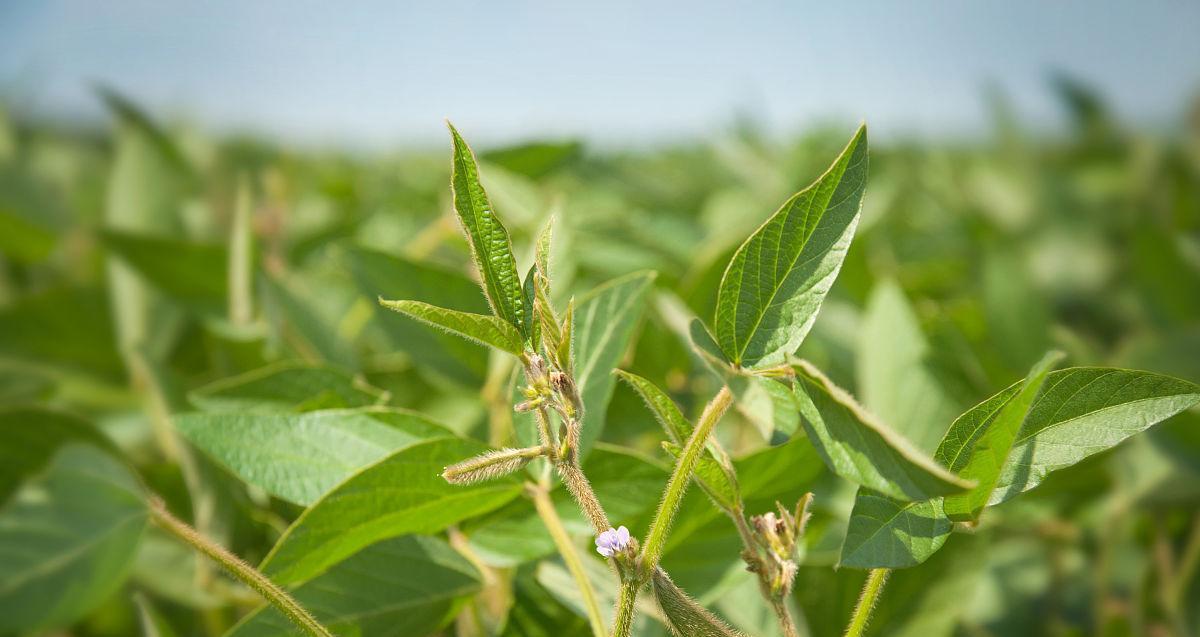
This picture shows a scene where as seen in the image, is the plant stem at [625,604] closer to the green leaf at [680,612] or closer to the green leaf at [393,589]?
the green leaf at [680,612]

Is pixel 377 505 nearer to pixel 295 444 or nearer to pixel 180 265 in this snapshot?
pixel 295 444

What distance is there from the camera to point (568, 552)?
1.29 ft

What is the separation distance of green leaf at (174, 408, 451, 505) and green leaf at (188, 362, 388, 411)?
3.0 inches

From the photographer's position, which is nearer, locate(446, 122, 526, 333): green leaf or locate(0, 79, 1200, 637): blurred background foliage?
locate(446, 122, 526, 333): green leaf

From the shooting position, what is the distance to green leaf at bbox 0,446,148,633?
49 cm

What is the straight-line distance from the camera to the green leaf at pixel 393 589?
0.41 m

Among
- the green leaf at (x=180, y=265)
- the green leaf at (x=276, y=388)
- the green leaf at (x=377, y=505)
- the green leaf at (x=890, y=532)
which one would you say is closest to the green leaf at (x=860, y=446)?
the green leaf at (x=890, y=532)

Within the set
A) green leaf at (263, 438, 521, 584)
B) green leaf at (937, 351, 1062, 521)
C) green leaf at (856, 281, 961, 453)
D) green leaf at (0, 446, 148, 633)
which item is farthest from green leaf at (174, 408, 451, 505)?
green leaf at (856, 281, 961, 453)

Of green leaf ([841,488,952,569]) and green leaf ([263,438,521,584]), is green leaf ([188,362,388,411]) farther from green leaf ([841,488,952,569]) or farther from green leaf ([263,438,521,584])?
green leaf ([841,488,952,569])

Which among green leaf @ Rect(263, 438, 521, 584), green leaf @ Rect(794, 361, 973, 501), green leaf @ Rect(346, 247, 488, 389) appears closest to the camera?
green leaf @ Rect(794, 361, 973, 501)

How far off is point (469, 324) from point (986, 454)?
0.65 feet

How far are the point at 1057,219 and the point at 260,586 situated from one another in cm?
132

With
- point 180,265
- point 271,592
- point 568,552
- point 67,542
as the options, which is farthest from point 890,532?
point 180,265

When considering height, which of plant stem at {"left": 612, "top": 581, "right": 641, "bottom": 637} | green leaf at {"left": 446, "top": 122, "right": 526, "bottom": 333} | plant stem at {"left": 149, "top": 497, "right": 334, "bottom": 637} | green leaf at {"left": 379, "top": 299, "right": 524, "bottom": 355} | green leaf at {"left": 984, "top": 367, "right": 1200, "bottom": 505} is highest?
green leaf at {"left": 446, "top": 122, "right": 526, "bottom": 333}
